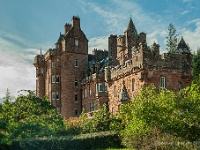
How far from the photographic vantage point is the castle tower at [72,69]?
50.5 m

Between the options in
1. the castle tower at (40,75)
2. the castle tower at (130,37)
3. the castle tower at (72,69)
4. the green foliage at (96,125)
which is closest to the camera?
the green foliage at (96,125)

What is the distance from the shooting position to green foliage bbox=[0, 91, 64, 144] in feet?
65.3

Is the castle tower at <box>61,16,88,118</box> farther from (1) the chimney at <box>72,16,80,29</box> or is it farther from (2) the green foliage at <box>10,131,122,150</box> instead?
(2) the green foliage at <box>10,131,122,150</box>

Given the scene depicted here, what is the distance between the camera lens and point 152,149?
21.1m

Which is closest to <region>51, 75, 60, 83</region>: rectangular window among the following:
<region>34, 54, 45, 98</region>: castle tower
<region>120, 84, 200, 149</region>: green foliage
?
<region>34, 54, 45, 98</region>: castle tower

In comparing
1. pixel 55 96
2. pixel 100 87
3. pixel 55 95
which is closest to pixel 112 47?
pixel 100 87

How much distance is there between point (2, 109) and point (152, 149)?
10.0 m

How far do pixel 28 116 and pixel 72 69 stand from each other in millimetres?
30294

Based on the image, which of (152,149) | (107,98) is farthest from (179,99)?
(107,98)

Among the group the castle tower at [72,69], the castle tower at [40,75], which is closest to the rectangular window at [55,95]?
the castle tower at [72,69]

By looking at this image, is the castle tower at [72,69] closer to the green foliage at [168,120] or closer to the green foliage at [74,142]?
the green foliage at [74,142]

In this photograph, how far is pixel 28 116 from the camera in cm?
2095

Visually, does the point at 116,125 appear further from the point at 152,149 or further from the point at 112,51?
the point at 112,51

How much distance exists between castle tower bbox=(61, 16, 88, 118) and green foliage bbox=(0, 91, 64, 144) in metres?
28.4
